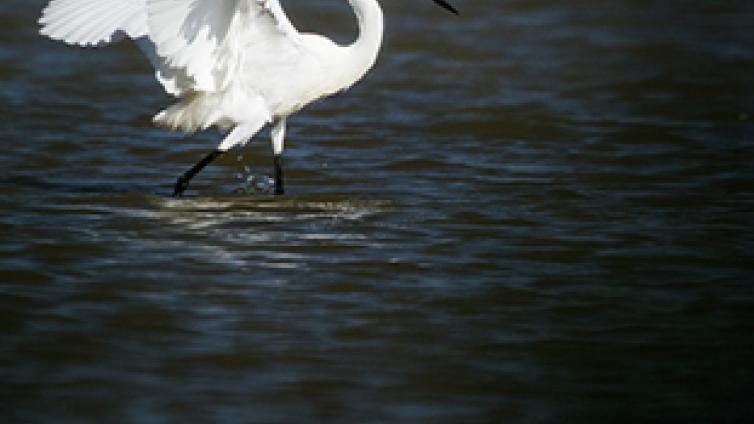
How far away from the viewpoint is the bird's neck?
8453 mm

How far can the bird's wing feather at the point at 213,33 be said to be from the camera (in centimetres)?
781

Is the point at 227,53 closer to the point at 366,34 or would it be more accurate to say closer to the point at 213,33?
the point at 213,33

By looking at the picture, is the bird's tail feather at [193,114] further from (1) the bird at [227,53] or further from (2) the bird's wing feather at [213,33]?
(2) the bird's wing feather at [213,33]

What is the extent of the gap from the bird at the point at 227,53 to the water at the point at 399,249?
56cm

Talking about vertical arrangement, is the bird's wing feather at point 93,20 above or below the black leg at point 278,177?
above

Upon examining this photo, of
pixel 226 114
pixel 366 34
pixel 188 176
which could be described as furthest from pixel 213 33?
pixel 188 176

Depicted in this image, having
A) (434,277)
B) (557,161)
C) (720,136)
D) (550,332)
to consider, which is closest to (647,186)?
(557,161)

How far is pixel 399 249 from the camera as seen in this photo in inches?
302

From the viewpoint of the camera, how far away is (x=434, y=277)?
7.16m

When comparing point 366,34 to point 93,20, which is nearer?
point 93,20

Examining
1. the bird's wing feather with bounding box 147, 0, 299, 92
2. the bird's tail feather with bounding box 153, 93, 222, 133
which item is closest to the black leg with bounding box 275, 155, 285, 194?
the bird's tail feather with bounding box 153, 93, 222, 133

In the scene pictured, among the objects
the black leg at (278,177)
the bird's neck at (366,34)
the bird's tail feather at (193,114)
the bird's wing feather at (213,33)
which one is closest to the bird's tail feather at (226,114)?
the bird's tail feather at (193,114)

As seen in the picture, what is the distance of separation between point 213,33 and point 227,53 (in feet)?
0.84

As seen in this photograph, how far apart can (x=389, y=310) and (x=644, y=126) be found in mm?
5079
